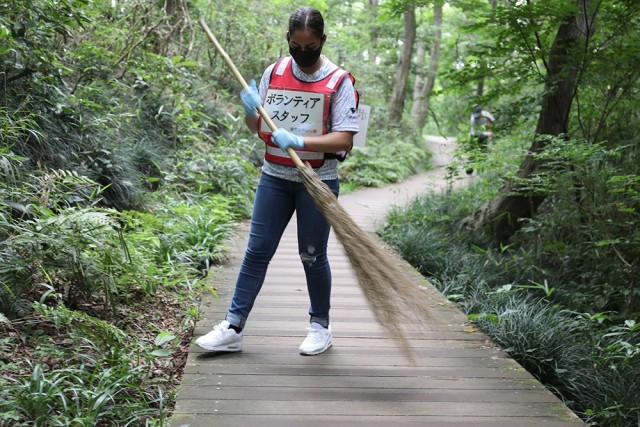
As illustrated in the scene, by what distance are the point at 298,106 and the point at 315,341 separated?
1341mm

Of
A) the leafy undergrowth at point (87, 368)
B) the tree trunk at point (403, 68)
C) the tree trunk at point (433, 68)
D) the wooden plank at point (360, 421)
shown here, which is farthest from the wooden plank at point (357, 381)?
the tree trunk at point (433, 68)

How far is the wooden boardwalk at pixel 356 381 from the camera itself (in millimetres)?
2859

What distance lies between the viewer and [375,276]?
3.17 metres

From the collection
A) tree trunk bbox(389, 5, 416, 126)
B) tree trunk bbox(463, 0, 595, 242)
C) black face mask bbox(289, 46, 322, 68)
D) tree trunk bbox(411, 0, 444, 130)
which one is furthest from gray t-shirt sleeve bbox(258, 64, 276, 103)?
tree trunk bbox(411, 0, 444, 130)

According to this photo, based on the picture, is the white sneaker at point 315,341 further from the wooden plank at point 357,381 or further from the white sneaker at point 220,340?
the white sneaker at point 220,340

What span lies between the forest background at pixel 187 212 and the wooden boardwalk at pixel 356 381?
0.71ft

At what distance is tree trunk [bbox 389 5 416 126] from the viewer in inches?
645

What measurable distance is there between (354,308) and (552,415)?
1879 millimetres

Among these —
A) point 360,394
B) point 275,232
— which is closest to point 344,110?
point 275,232

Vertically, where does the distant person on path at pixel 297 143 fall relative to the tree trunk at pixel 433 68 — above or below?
below

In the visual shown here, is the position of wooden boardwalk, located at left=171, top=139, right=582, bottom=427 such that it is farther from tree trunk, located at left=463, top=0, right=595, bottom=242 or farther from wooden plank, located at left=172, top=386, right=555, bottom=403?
tree trunk, located at left=463, top=0, right=595, bottom=242

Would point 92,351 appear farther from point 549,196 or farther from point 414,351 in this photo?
point 549,196

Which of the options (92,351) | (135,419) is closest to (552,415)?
(135,419)

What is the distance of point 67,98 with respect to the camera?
5.94m
